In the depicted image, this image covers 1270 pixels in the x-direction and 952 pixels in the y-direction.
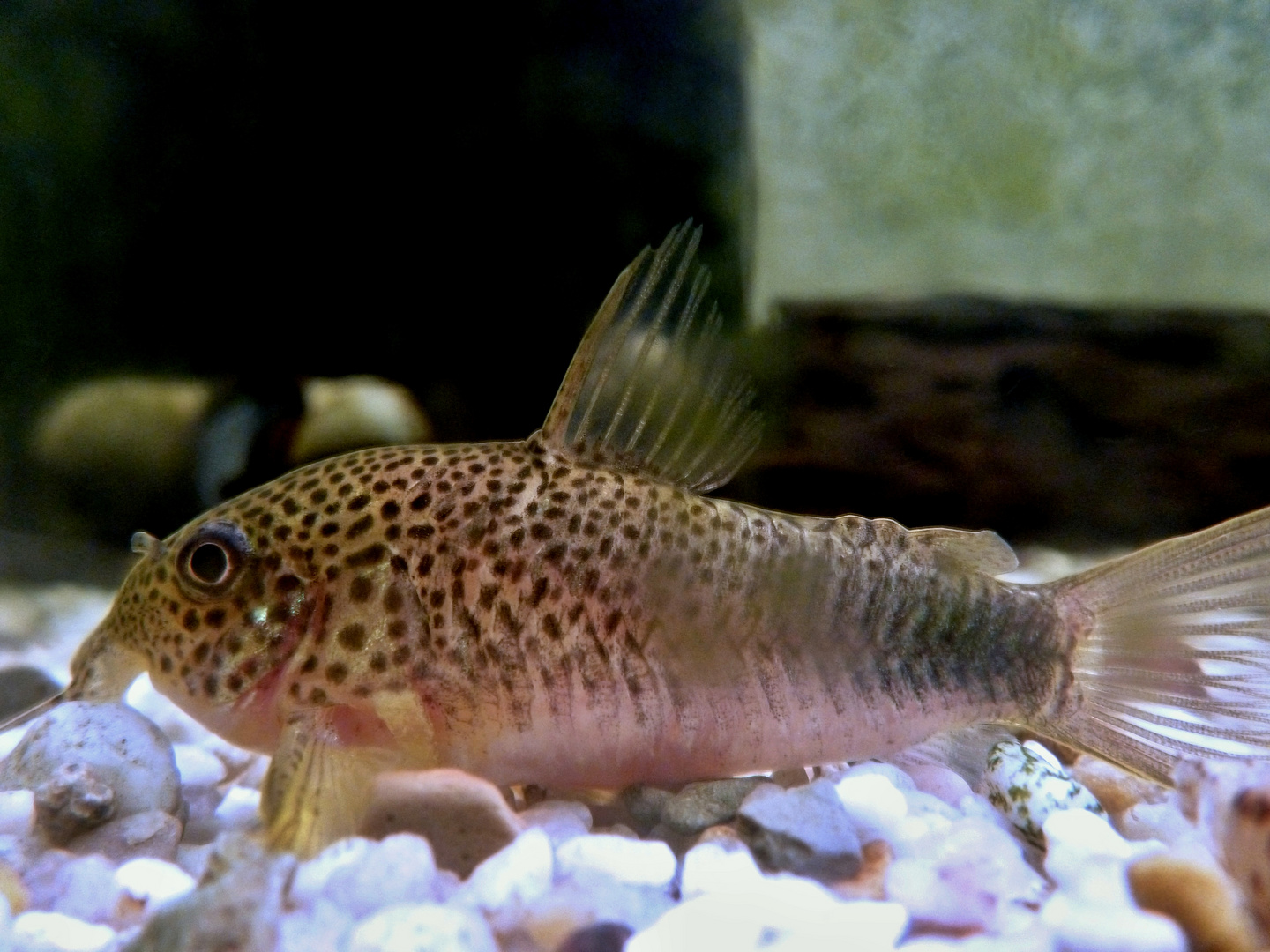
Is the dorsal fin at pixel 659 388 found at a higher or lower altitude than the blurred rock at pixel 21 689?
higher

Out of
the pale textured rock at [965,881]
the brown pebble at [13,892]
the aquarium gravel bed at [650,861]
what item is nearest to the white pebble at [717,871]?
the aquarium gravel bed at [650,861]

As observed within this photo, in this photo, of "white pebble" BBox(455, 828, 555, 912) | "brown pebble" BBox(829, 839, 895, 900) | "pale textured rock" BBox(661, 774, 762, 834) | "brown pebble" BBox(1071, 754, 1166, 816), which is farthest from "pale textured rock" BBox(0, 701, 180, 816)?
"brown pebble" BBox(1071, 754, 1166, 816)

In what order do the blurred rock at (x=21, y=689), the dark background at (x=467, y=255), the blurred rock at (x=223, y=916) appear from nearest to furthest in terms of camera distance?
the blurred rock at (x=223, y=916)
the blurred rock at (x=21, y=689)
the dark background at (x=467, y=255)

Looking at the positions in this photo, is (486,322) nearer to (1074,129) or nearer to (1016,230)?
(1016,230)

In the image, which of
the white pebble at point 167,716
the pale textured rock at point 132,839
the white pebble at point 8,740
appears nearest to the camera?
the pale textured rock at point 132,839

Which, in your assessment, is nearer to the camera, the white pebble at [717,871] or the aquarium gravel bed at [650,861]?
the aquarium gravel bed at [650,861]

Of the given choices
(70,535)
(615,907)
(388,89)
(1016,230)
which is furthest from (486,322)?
(615,907)

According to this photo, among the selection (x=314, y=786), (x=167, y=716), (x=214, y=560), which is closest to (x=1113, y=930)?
(x=314, y=786)

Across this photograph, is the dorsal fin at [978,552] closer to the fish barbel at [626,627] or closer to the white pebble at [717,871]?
the fish barbel at [626,627]

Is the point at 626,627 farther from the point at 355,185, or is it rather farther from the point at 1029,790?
the point at 355,185
